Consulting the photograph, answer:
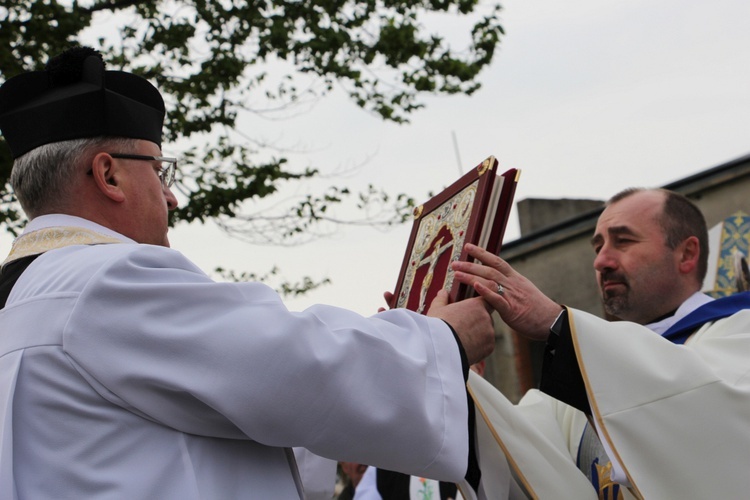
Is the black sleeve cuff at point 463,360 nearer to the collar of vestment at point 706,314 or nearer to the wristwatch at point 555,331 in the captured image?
the wristwatch at point 555,331

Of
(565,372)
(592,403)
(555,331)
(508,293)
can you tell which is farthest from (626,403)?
(508,293)

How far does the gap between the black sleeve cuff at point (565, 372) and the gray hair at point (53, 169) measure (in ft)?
5.71

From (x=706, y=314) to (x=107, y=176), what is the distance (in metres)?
2.57

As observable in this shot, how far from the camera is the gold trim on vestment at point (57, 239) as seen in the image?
2654 mm

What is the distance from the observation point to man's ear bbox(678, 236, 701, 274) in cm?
446

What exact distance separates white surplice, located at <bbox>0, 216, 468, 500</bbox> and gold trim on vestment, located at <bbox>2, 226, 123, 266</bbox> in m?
0.12

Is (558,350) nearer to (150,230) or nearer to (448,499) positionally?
(150,230)

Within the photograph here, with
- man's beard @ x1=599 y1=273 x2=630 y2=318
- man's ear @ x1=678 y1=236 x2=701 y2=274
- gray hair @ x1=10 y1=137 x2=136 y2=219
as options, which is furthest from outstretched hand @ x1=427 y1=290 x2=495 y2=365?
man's ear @ x1=678 y1=236 x2=701 y2=274

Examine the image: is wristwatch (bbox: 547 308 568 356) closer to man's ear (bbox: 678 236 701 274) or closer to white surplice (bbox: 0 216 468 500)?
white surplice (bbox: 0 216 468 500)

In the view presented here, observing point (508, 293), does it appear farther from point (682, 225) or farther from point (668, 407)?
point (682, 225)

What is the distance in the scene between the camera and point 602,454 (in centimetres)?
401

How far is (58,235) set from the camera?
268 cm

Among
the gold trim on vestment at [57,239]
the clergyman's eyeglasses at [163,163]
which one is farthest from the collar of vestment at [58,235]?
the clergyman's eyeglasses at [163,163]

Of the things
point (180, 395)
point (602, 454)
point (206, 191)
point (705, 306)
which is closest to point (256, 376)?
point (180, 395)
